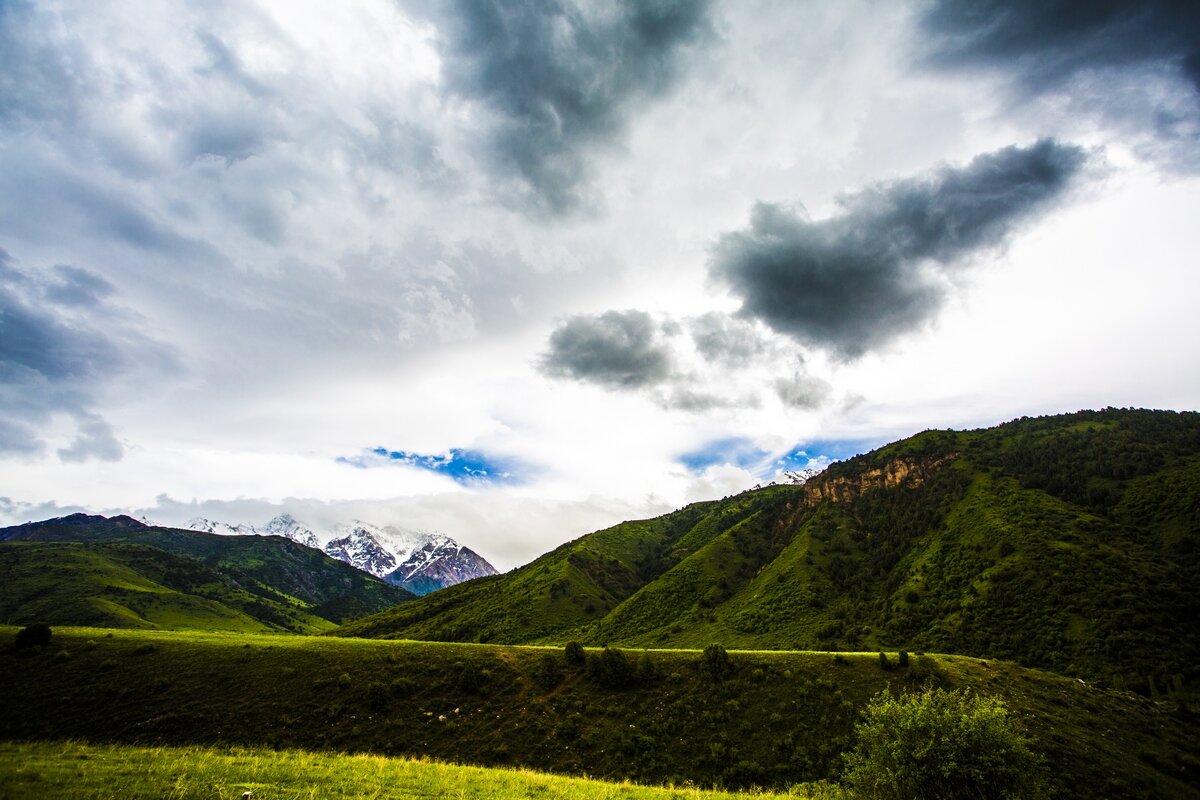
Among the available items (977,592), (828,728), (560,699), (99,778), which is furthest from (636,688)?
(977,592)

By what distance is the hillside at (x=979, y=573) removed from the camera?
8669 centimetres

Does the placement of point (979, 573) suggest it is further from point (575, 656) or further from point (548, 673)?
point (548, 673)

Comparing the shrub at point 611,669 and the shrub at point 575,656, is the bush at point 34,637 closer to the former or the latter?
the shrub at point 575,656

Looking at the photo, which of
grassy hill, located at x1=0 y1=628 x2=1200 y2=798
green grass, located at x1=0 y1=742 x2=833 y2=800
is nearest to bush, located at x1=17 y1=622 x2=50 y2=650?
grassy hill, located at x1=0 y1=628 x2=1200 y2=798

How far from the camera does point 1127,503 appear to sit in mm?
120938

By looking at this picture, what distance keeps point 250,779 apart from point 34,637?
59948 mm

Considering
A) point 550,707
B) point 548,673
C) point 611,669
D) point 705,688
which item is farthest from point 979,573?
point 550,707

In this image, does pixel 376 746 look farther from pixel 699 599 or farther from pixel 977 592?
pixel 699 599

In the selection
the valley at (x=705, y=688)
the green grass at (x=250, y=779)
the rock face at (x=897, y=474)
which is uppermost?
the rock face at (x=897, y=474)

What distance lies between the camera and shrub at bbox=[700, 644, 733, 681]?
54812mm

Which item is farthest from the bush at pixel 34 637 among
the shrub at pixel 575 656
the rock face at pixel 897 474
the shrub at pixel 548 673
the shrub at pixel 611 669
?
the rock face at pixel 897 474

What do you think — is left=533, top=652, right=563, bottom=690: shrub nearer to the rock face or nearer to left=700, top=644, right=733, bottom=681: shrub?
left=700, top=644, right=733, bottom=681: shrub

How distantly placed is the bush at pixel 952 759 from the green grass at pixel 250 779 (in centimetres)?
502

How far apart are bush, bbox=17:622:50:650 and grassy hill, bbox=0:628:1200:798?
1014mm
